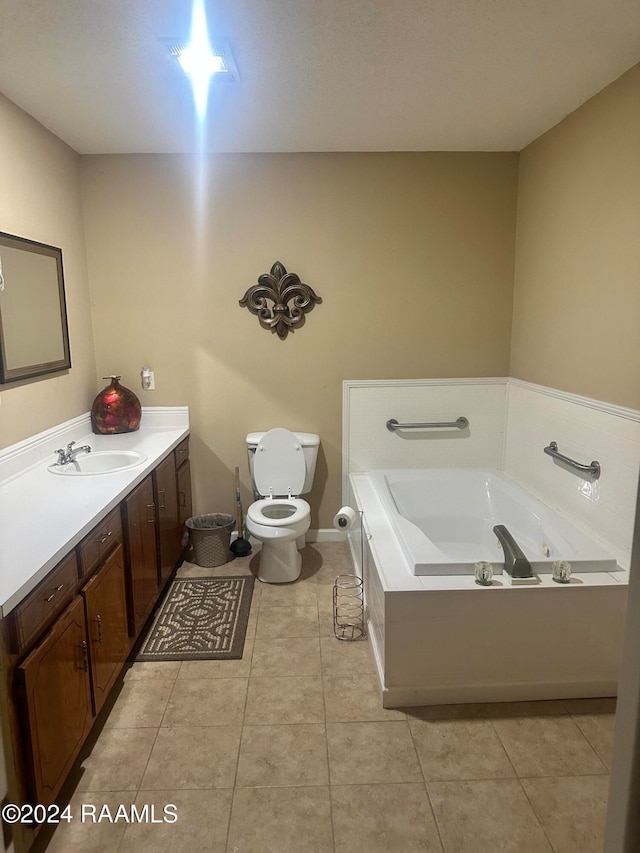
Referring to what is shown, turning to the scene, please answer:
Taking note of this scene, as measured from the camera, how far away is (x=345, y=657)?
2.47 metres

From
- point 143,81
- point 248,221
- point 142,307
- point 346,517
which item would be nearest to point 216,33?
point 143,81

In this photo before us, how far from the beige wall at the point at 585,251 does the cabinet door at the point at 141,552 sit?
210cm

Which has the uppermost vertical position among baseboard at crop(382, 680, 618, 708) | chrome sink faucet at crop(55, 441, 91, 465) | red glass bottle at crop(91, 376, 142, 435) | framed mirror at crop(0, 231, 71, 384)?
framed mirror at crop(0, 231, 71, 384)

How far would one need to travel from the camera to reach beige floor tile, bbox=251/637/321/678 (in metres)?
2.38

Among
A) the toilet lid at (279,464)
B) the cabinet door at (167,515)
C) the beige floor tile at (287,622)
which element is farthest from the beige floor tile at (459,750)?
the toilet lid at (279,464)

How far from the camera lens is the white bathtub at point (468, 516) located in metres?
2.53

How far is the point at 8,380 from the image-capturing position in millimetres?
2359

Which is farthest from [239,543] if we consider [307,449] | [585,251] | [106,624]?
[585,251]

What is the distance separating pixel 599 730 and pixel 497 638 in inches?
17.9

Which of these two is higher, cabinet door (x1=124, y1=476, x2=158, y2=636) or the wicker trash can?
cabinet door (x1=124, y1=476, x2=158, y2=636)

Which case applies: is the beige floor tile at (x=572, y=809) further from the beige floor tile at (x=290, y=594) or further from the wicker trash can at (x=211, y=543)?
the wicker trash can at (x=211, y=543)

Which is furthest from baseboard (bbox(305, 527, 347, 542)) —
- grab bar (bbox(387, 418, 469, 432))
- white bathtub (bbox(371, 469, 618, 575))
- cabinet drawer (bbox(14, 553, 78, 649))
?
cabinet drawer (bbox(14, 553, 78, 649))

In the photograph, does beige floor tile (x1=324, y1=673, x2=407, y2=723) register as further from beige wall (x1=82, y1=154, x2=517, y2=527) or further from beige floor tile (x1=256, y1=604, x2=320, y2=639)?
beige wall (x1=82, y1=154, x2=517, y2=527)

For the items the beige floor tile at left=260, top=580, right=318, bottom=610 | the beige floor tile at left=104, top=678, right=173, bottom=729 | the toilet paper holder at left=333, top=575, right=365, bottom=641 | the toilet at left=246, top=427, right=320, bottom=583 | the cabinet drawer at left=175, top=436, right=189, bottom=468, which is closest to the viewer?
the beige floor tile at left=104, top=678, right=173, bottom=729
